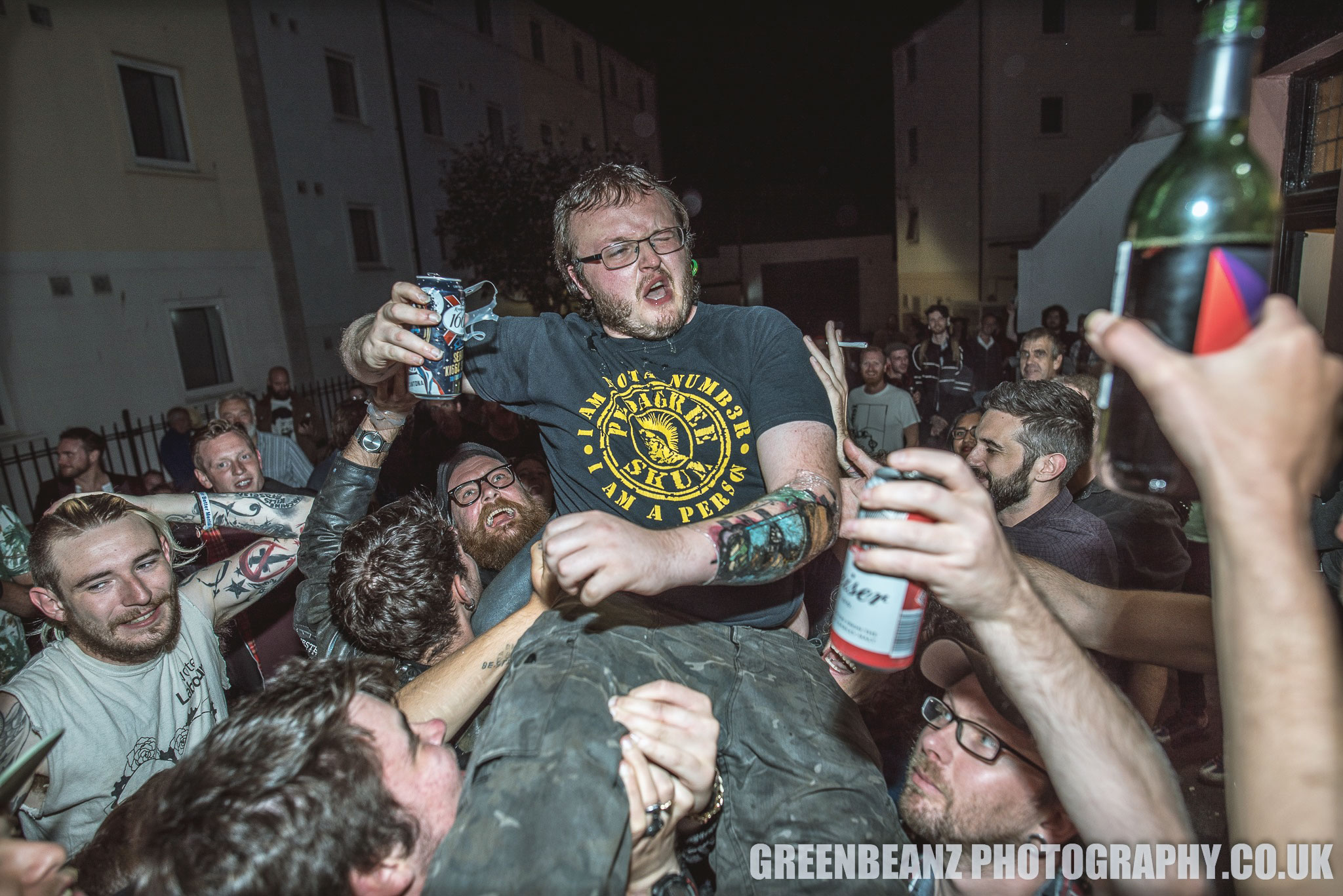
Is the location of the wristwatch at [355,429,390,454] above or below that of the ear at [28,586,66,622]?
above

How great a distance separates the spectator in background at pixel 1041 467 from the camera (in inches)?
135

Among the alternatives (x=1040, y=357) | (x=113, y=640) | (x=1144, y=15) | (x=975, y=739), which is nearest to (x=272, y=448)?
(x=113, y=640)

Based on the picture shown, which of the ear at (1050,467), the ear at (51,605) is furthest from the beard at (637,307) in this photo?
the ear at (51,605)

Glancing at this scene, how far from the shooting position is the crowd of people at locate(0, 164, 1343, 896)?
1072 mm

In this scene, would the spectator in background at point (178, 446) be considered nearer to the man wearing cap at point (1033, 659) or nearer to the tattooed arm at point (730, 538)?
the tattooed arm at point (730, 538)

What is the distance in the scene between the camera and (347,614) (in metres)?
3.02

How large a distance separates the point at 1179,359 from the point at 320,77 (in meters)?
19.3

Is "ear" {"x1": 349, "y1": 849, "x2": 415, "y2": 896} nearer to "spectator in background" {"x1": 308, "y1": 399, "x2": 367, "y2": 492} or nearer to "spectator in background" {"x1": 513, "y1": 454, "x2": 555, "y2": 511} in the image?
"spectator in background" {"x1": 513, "y1": 454, "x2": 555, "y2": 511}

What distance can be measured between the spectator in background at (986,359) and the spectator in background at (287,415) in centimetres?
992

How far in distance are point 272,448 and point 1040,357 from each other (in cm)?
778

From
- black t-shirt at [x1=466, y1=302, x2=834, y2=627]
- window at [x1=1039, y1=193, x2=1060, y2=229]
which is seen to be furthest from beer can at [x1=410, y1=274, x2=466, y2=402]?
window at [x1=1039, y1=193, x2=1060, y2=229]

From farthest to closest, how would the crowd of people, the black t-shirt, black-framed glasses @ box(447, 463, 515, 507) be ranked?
black-framed glasses @ box(447, 463, 515, 507) < the black t-shirt < the crowd of people

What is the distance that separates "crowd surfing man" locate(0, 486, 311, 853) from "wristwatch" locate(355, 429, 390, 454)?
3.31 ft

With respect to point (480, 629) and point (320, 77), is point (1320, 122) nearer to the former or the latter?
point (480, 629)
